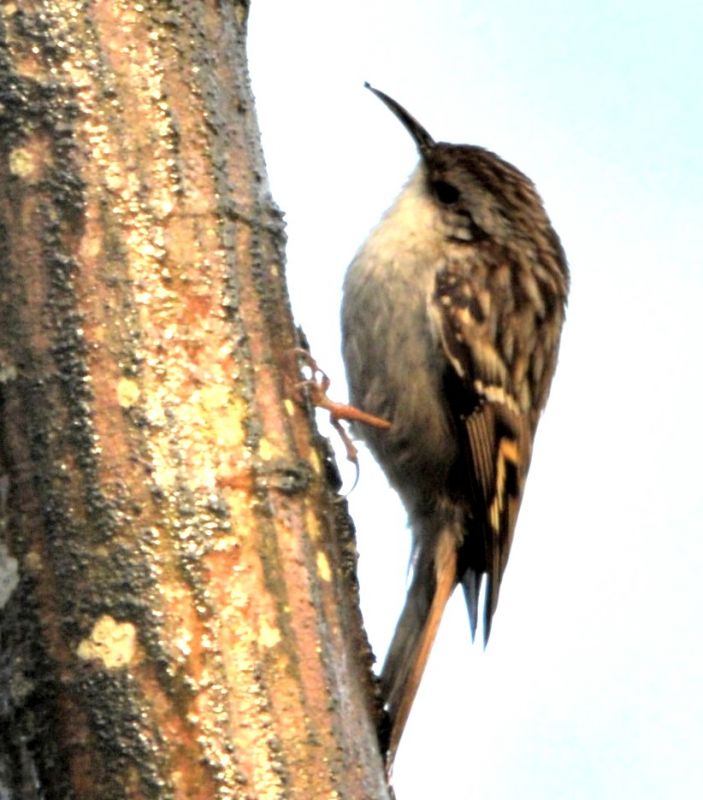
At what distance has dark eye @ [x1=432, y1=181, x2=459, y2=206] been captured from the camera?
11.5ft

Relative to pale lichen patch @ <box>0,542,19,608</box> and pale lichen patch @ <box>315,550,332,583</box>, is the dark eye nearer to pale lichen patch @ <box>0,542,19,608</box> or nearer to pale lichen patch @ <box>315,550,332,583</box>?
pale lichen patch @ <box>315,550,332,583</box>

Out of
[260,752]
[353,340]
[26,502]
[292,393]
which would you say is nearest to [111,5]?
[292,393]

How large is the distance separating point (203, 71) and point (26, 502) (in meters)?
0.69

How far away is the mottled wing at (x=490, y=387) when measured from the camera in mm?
3209

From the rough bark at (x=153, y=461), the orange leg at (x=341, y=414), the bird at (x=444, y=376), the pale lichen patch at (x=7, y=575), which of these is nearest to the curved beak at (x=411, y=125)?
the bird at (x=444, y=376)

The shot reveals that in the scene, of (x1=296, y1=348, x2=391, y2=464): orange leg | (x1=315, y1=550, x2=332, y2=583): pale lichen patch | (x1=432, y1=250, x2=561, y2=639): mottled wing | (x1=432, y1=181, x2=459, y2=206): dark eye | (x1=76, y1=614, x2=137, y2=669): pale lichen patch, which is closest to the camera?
(x1=76, y1=614, x2=137, y2=669): pale lichen patch

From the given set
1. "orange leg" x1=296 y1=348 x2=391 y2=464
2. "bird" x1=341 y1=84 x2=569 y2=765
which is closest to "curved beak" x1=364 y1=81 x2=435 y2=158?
"bird" x1=341 y1=84 x2=569 y2=765

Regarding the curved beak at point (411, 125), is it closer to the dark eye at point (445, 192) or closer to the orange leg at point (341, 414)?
the dark eye at point (445, 192)

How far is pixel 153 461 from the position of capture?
5.53 ft

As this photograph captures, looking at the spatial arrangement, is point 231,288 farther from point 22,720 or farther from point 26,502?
point 22,720

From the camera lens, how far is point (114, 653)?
1.58 metres

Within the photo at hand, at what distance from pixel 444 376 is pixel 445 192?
0.48 meters

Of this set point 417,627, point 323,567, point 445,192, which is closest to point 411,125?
point 445,192

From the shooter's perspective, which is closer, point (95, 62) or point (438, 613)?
point (95, 62)
